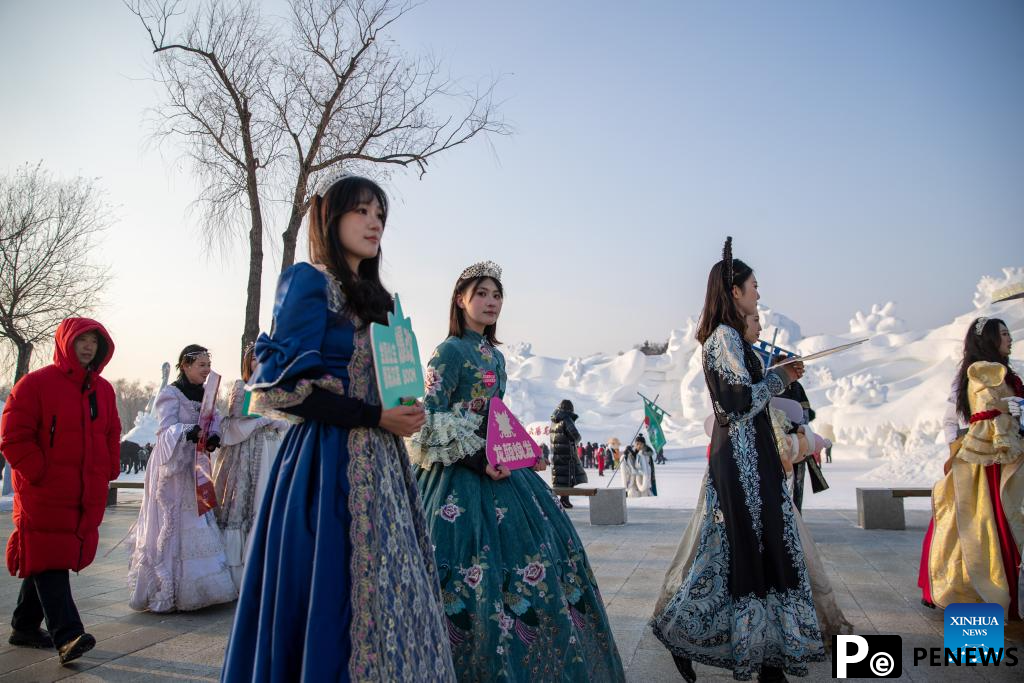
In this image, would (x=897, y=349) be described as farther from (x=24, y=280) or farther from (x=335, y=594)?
(x=335, y=594)

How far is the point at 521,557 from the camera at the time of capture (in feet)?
8.62

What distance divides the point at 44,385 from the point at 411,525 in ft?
9.27

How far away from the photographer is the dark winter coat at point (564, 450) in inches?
423

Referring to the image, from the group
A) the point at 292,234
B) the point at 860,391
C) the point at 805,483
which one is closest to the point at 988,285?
the point at 860,391

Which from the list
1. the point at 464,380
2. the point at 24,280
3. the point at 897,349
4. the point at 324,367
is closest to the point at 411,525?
the point at 324,367

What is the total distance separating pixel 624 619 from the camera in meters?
4.16

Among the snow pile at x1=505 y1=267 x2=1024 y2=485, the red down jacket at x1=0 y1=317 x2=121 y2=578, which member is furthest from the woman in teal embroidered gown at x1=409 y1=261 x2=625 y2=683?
the snow pile at x1=505 y1=267 x2=1024 y2=485

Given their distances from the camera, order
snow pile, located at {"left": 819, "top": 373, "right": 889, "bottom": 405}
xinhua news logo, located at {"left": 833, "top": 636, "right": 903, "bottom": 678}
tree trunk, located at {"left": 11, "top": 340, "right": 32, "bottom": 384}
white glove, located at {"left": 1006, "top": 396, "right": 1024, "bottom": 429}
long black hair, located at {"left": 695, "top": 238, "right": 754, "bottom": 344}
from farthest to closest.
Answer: snow pile, located at {"left": 819, "top": 373, "right": 889, "bottom": 405} → tree trunk, located at {"left": 11, "top": 340, "right": 32, "bottom": 384} → white glove, located at {"left": 1006, "top": 396, "right": 1024, "bottom": 429} → long black hair, located at {"left": 695, "top": 238, "right": 754, "bottom": 344} → xinhua news logo, located at {"left": 833, "top": 636, "right": 903, "bottom": 678}

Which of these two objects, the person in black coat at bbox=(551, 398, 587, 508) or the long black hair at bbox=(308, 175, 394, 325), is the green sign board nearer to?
the long black hair at bbox=(308, 175, 394, 325)

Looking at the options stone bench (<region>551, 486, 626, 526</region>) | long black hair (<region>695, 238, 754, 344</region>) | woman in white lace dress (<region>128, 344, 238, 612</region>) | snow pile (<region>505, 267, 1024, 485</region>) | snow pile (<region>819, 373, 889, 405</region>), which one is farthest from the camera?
snow pile (<region>819, 373, 889, 405</region>)

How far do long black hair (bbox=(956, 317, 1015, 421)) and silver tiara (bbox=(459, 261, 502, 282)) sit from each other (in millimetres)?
2762

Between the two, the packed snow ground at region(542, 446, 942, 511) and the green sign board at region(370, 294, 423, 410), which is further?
the packed snow ground at region(542, 446, 942, 511)

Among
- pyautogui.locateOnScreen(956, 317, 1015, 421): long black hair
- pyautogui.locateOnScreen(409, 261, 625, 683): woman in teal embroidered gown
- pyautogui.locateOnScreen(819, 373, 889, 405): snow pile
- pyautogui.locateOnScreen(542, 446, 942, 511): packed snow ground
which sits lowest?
pyautogui.locateOnScreen(542, 446, 942, 511): packed snow ground

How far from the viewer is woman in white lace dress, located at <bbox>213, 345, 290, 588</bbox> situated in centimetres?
506
